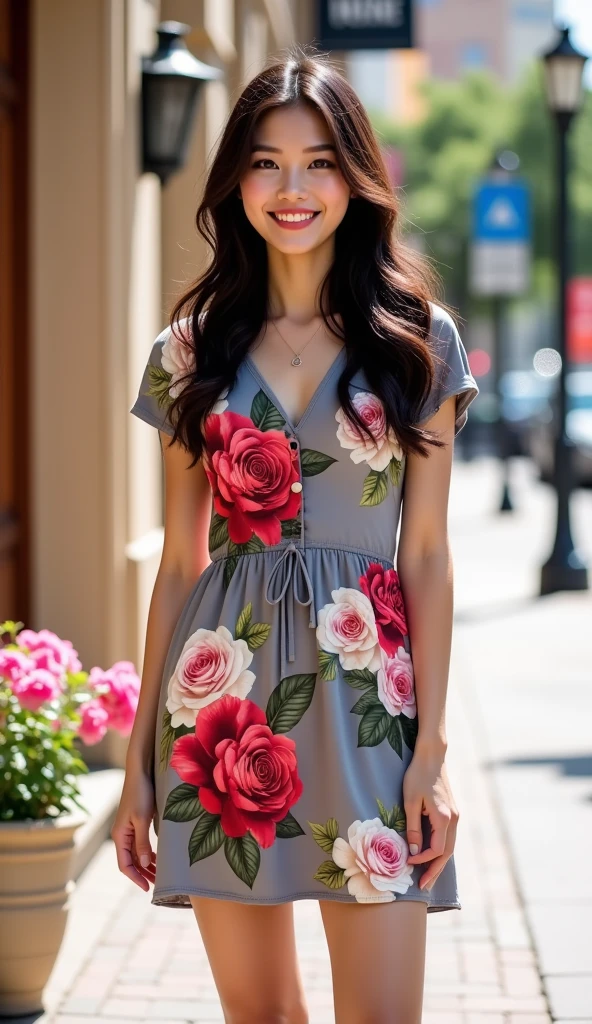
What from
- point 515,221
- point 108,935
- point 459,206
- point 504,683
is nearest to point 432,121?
point 459,206

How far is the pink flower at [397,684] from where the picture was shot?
2.54m

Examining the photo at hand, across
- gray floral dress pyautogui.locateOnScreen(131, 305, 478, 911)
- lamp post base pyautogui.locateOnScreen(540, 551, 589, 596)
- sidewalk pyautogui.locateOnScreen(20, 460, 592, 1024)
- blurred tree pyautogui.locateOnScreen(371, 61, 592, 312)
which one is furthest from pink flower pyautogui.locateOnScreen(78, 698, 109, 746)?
blurred tree pyautogui.locateOnScreen(371, 61, 592, 312)

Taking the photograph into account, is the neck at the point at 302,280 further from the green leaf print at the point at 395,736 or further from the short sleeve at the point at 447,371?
the green leaf print at the point at 395,736

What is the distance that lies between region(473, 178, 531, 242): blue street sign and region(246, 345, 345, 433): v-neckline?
573 inches

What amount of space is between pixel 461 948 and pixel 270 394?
2484mm

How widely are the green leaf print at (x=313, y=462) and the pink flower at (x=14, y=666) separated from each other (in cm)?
156

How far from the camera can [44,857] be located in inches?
154

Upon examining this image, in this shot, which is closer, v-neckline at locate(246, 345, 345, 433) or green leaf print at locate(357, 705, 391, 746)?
green leaf print at locate(357, 705, 391, 746)

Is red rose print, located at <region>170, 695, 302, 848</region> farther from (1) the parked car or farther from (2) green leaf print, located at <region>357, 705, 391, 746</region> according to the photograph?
(1) the parked car

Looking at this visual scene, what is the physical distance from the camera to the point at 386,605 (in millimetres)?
2584

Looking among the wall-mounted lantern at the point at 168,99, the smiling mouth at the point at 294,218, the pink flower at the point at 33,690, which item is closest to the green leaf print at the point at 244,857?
the smiling mouth at the point at 294,218

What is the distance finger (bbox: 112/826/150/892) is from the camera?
8.79 ft

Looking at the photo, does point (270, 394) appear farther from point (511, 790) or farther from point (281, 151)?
point (511, 790)

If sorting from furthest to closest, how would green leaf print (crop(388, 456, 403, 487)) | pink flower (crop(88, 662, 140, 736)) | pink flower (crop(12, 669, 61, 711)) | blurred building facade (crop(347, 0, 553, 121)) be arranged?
blurred building facade (crop(347, 0, 553, 121)), pink flower (crop(88, 662, 140, 736)), pink flower (crop(12, 669, 61, 711)), green leaf print (crop(388, 456, 403, 487))
